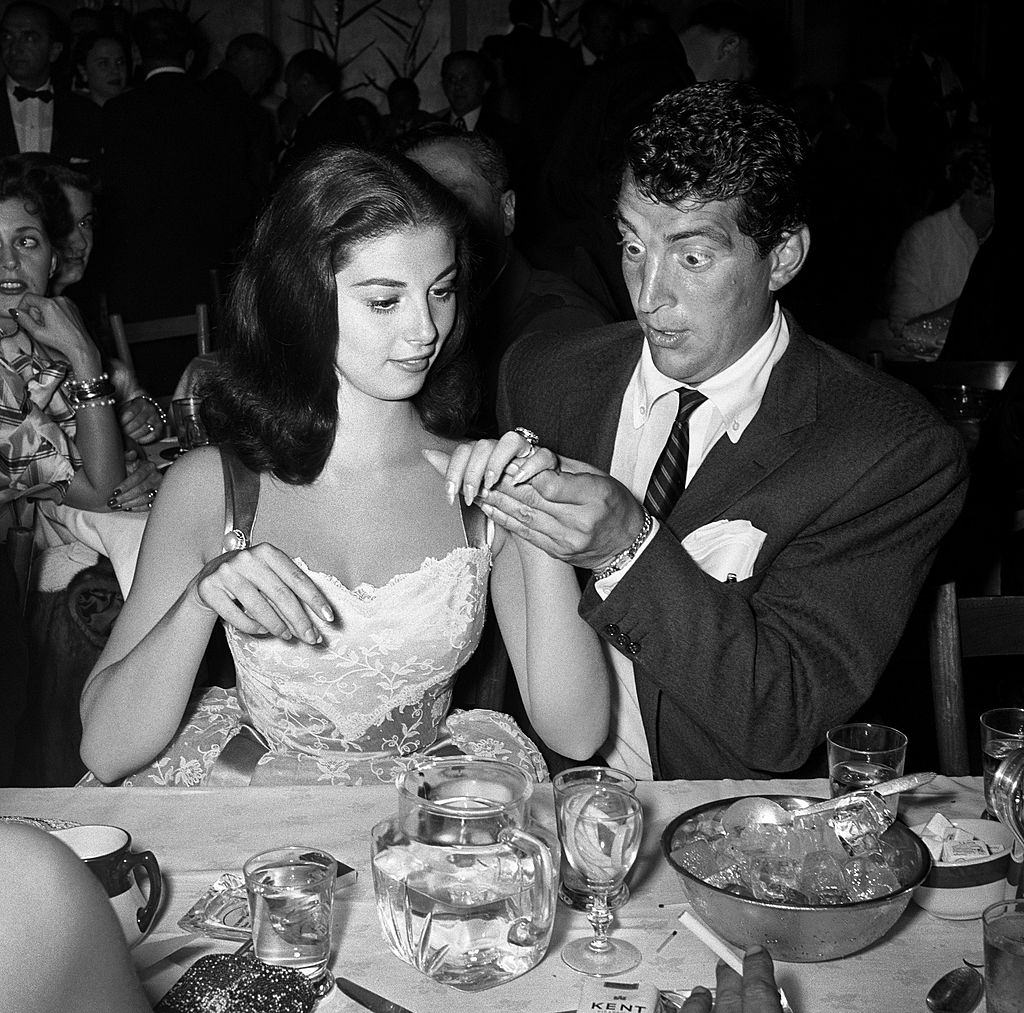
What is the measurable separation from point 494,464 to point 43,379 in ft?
7.24

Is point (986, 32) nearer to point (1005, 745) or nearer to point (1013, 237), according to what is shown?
point (1013, 237)

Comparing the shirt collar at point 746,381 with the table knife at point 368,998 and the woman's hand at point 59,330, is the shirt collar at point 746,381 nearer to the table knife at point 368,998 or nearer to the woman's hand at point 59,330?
the table knife at point 368,998

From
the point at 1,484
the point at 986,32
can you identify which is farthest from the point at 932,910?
the point at 986,32

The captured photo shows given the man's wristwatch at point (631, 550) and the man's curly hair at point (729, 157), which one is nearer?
the man's wristwatch at point (631, 550)

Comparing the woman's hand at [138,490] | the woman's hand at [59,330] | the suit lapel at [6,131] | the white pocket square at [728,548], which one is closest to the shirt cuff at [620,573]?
the white pocket square at [728,548]

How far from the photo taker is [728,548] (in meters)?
1.93

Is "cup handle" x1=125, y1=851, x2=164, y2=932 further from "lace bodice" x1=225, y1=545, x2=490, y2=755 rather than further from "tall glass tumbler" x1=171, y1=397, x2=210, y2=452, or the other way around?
"tall glass tumbler" x1=171, y1=397, x2=210, y2=452

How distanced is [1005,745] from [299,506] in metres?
1.18

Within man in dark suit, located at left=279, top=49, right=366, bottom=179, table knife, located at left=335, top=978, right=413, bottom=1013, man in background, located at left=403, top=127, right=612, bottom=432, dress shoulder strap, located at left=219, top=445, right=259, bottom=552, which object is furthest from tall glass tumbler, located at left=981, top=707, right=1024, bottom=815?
man in dark suit, located at left=279, top=49, right=366, bottom=179

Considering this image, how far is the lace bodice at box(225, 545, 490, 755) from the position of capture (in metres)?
1.98

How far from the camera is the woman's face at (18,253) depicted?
129 inches

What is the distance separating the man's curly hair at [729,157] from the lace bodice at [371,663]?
0.72 metres

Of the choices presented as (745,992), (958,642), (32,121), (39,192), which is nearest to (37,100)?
(32,121)

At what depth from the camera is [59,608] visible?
9.29 feet
